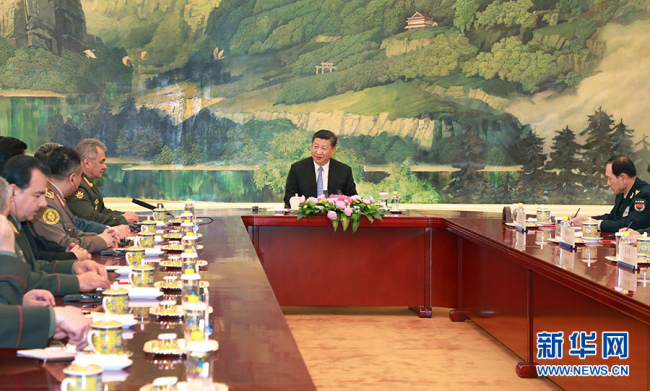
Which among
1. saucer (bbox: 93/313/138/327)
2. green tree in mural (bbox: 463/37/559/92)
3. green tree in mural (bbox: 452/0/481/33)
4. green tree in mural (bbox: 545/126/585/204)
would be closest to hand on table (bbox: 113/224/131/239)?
saucer (bbox: 93/313/138/327)

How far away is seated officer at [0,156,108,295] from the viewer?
2.28 metres

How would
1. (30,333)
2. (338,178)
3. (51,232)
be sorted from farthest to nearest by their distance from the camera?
1. (338,178)
2. (51,232)
3. (30,333)

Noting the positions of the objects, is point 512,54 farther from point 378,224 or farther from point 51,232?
point 51,232

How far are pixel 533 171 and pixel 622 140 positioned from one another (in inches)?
45.4

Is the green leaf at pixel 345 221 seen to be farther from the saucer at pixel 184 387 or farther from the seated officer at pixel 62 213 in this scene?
the saucer at pixel 184 387

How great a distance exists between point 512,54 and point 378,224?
183 inches

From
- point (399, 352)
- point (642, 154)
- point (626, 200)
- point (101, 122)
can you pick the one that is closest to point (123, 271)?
point (399, 352)

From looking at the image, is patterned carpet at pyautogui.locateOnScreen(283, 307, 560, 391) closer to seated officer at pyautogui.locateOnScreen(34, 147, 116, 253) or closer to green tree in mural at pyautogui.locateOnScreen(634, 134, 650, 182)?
Result: seated officer at pyautogui.locateOnScreen(34, 147, 116, 253)

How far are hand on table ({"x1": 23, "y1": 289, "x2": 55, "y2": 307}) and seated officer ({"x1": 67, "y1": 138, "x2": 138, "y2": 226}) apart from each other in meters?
2.52

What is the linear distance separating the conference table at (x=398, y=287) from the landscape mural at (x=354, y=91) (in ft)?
11.1

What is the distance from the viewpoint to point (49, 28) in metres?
8.50

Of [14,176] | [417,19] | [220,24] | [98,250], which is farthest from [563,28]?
[14,176]

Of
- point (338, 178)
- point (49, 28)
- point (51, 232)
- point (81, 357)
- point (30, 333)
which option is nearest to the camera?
point (81, 357)

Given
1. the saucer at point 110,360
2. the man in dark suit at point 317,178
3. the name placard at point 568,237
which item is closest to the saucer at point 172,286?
the saucer at point 110,360
